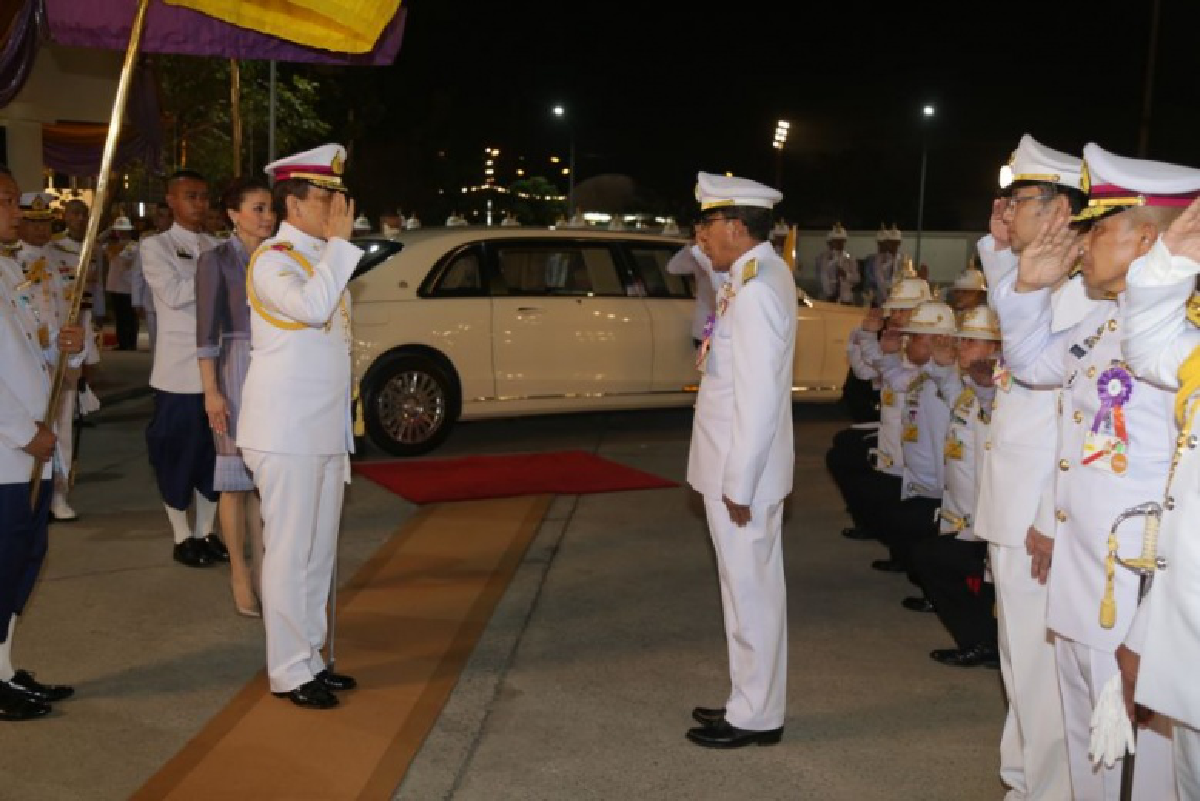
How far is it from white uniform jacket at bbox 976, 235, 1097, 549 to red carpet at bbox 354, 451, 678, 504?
5.49 m

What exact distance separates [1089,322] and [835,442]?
15.8 feet

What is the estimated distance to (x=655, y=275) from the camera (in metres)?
12.2

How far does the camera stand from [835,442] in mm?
8359

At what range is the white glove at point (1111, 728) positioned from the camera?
3096mm

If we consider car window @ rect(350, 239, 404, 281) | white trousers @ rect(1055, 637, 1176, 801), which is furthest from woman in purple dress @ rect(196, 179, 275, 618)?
car window @ rect(350, 239, 404, 281)

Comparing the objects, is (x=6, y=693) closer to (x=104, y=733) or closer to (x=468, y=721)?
(x=104, y=733)

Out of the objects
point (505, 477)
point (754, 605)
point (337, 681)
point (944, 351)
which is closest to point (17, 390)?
point (337, 681)

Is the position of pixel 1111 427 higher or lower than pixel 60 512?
higher

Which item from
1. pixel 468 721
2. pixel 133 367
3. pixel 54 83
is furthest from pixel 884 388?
pixel 54 83

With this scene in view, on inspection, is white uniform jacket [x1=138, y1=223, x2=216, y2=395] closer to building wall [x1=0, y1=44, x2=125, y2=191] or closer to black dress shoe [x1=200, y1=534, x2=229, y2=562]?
black dress shoe [x1=200, y1=534, x2=229, y2=562]

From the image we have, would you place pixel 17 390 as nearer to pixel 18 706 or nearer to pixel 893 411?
pixel 18 706

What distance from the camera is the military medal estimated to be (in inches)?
128

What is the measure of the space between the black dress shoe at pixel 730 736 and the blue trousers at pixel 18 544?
2698 mm

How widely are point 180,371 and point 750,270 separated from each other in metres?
3.94
